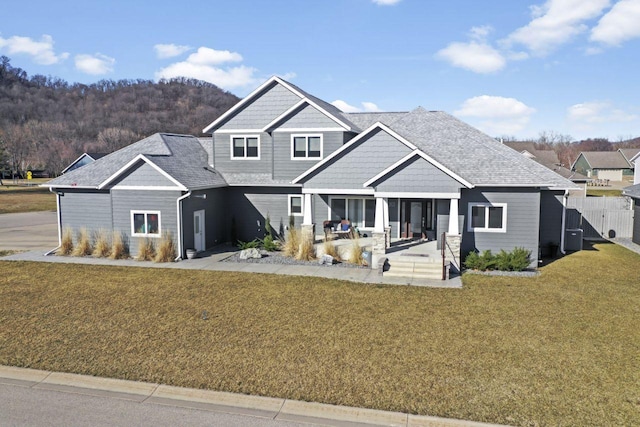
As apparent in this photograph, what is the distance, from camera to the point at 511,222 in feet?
61.9

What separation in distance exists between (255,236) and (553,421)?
18.1 metres

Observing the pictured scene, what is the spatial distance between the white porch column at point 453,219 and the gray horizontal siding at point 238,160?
32.0 feet

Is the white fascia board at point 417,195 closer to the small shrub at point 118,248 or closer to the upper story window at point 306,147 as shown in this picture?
the upper story window at point 306,147

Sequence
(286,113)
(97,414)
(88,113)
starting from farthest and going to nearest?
(88,113) → (286,113) → (97,414)

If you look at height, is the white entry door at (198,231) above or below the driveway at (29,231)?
above

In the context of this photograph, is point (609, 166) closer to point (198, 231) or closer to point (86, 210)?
point (198, 231)

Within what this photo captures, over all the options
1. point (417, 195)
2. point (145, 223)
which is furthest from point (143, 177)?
point (417, 195)

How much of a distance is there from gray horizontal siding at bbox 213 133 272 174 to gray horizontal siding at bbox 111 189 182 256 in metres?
4.67

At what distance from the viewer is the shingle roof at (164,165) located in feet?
68.6

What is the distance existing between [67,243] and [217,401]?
54.1 ft

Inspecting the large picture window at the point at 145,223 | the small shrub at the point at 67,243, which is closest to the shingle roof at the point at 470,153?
the large picture window at the point at 145,223

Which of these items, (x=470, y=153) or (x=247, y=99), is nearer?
(x=470, y=153)

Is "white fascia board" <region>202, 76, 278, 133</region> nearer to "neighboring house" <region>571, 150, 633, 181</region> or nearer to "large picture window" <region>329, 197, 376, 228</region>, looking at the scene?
"large picture window" <region>329, 197, 376, 228</region>

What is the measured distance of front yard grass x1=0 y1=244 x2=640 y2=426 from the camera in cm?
822
